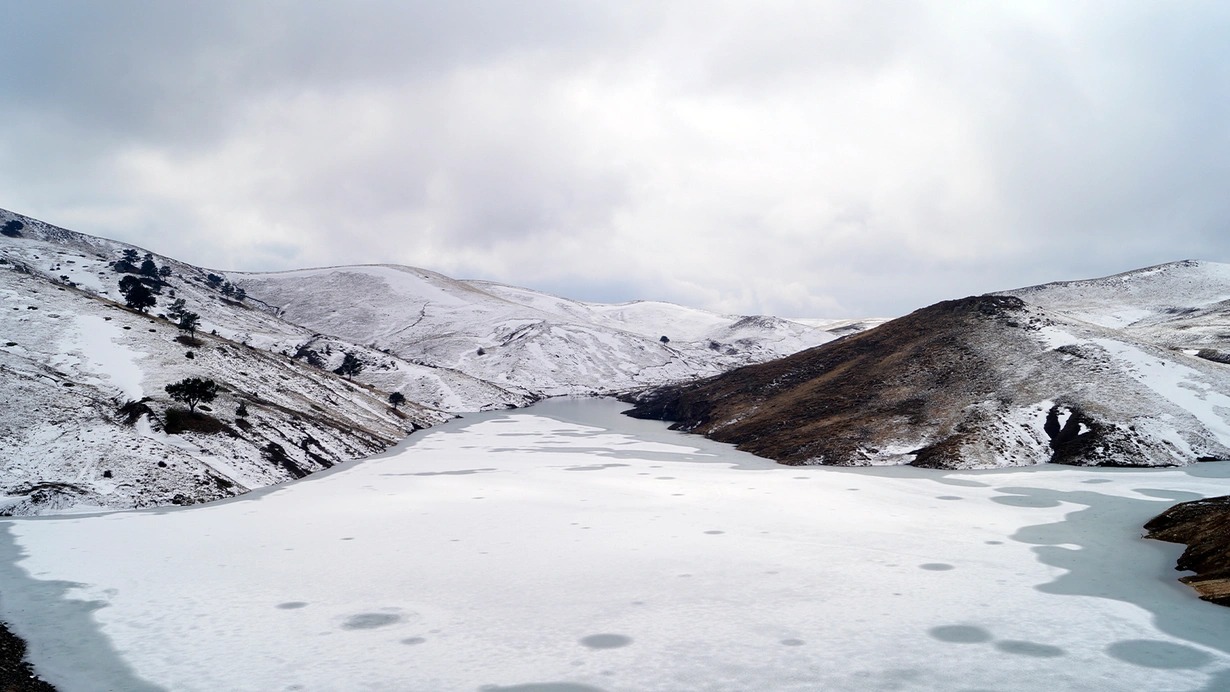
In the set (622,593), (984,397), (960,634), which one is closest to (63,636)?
(622,593)

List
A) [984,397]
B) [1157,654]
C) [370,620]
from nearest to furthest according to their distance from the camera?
[1157,654]
[370,620]
[984,397]

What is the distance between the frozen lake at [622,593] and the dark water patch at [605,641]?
14cm

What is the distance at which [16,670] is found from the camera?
15.1m

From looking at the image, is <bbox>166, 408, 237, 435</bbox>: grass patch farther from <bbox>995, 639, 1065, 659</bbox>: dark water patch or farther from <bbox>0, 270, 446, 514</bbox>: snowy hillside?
<bbox>995, 639, 1065, 659</bbox>: dark water patch

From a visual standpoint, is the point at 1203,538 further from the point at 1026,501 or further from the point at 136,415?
the point at 136,415

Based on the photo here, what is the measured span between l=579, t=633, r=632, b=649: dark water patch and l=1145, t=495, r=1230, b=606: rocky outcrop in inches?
732

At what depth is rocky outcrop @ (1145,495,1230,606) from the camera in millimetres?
20734

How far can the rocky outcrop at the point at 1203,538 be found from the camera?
20.7m

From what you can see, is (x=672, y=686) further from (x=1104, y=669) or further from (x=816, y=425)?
(x=816, y=425)

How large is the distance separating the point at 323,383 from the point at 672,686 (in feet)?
256

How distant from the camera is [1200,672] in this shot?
14789 mm

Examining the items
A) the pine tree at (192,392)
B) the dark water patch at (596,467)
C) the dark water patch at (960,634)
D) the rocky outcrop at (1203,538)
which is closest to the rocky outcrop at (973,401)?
the dark water patch at (596,467)

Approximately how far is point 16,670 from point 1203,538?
3870 cm

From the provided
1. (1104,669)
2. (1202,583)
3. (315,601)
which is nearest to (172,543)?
(315,601)
